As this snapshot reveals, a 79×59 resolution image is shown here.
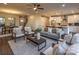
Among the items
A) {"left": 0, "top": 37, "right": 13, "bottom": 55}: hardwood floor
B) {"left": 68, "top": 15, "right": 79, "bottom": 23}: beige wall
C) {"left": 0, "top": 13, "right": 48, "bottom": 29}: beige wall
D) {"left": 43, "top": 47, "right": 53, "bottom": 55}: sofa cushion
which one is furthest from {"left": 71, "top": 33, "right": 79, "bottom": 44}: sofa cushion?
{"left": 0, "top": 37, "right": 13, "bottom": 55}: hardwood floor

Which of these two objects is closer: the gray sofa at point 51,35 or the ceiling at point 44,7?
the ceiling at point 44,7

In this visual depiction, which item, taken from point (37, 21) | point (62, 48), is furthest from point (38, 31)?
point (62, 48)

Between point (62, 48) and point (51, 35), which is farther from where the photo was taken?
point (51, 35)

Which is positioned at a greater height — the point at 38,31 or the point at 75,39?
the point at 38,31

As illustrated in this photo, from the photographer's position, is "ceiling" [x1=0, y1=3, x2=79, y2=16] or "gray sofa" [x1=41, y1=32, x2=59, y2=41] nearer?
"ceiling" [x1=0, y1=3, x2=79, y2=16]

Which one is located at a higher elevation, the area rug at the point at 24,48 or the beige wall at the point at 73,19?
the beige wall at the point at 73,19

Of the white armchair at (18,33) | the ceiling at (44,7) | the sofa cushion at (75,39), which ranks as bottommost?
the sofa cushion at (75,39)

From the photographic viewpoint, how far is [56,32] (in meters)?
1.87

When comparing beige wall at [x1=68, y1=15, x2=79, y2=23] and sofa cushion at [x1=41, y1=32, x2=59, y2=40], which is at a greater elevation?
beige wall at [x1=68, y1=15, x2=79, y2=23]

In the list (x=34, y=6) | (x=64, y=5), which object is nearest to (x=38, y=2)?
(x=34, y=6)

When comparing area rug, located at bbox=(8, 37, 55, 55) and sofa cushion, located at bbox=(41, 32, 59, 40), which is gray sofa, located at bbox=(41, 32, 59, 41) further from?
area rug, located at bbox=(8, 37, 55, 55)

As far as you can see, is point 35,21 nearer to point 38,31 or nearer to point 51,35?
point 38,31

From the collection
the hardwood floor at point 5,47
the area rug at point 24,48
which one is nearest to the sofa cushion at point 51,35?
the area rug at point 24,48

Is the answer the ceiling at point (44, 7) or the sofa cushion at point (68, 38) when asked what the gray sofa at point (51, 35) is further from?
the ceiling at point (44, 7)
